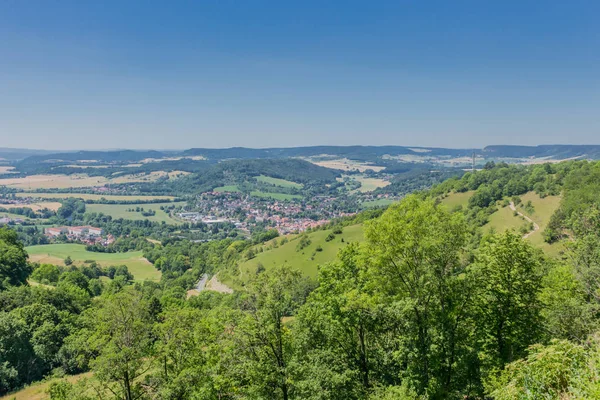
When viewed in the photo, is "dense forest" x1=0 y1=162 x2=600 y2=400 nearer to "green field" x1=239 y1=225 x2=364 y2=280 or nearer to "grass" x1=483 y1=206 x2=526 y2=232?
"grass" x1=483 y1=206 x2=526 y2=232

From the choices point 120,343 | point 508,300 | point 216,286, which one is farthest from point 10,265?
point 508,300

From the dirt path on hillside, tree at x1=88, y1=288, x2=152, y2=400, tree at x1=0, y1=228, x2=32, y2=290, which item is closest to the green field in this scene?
the dirt path on hillside

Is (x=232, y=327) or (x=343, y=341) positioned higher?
(x=232, y=327)

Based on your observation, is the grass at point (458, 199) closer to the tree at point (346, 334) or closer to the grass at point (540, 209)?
the grass at point (540, 209)

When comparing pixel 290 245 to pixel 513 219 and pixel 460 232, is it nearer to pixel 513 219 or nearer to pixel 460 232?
pixel 513 219

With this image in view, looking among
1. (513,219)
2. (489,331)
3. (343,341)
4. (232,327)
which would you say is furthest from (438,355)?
Answer: (513,219)

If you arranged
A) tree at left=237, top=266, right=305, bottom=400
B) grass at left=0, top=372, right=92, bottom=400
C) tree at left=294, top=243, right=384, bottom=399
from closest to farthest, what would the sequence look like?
tree at left=237, top=266, right=305, bottom=400 < tree at left=294, top=243, right=384, bottom=399 < grass at left=0, top=372, right=92, bottom=400
